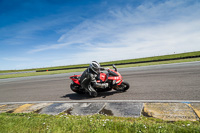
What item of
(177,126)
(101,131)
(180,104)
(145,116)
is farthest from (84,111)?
(180,104)

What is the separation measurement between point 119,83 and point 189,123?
3.49 metres

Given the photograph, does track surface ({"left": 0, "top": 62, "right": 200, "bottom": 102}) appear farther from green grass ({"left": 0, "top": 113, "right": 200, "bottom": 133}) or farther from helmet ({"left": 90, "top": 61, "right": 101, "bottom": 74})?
green grass ({"left": 0, "top": 113, "right": 200, "bottom": 133})

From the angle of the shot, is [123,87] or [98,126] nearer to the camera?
[98,126]

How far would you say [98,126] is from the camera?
313 centimetres

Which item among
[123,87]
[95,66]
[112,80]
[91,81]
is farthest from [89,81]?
[123,87]

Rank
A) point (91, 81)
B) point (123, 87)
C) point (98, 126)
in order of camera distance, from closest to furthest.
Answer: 1. point (98, 126)
2. point (91, 81)
3. point (123, 87)

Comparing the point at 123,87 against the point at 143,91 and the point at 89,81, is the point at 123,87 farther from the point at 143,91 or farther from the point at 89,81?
the point at 89,81

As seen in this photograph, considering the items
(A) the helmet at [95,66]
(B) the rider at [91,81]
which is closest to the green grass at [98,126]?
(B) the rider at [91,81]

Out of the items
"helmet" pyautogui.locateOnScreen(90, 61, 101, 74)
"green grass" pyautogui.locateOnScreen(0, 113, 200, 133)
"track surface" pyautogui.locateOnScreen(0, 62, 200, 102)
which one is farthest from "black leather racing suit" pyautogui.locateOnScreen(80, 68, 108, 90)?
"green grass" pyautogui.locateOnScreen(0, 113, 200, 133)

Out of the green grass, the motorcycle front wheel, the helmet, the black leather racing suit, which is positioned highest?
the helmet

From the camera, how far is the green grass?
276cm

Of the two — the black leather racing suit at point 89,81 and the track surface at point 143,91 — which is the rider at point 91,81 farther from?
the track surface at point 143,91

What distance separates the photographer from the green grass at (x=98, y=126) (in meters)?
2.76

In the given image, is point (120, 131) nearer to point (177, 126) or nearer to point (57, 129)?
point (177, 126)
